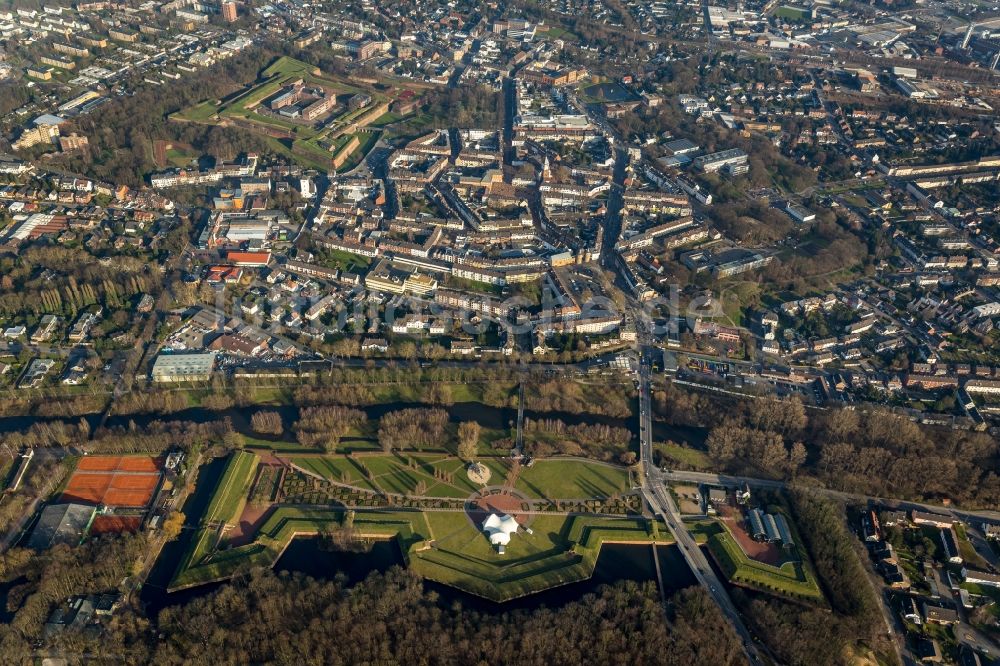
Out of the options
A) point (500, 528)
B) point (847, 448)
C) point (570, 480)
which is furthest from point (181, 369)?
point (847, 448)

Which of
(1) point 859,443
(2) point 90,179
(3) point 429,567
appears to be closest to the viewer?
(3) point 429,567

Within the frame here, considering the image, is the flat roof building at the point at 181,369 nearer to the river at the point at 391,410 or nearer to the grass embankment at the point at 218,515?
the river at the point at 391,410

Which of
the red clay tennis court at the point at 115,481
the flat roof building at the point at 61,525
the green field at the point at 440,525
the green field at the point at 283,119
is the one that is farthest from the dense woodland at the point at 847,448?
the green field at the point at 283,119

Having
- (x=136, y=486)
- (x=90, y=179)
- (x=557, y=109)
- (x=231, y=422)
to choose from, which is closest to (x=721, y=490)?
(x=231, y=422)

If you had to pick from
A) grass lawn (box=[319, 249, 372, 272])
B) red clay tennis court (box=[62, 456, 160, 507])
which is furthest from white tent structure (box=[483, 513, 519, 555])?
grass lawn (box=[319, 249, 372, 272])

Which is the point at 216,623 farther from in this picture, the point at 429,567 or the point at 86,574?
the point at 429,567

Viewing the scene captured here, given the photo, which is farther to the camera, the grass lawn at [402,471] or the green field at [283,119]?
the green field at [283,119]
